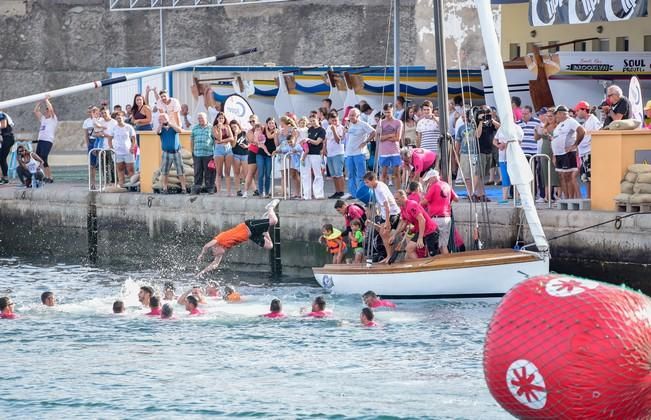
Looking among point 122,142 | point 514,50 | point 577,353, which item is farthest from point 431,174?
point 514,50

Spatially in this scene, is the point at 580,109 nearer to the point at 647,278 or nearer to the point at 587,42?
the point at 647,278

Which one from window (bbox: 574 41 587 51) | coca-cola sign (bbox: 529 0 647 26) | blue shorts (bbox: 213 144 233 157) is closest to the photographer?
blue shorts (bbox: 213 144 233 157)

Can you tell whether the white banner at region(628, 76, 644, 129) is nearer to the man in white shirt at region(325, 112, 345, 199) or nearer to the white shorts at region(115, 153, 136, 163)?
the man in white shirt at region(325, 112, 345, 199)

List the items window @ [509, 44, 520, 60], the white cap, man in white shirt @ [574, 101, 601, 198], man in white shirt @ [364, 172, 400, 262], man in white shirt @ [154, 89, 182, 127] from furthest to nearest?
1. window @ [509, 44, 520, 60]
2. man in white shirt @ [154, 89, 182, 127]
3. man in white shirt @ [574, 101, 601, 198]
4. man in white shirt @ [364, 172, 400, 262]
5. the white cap

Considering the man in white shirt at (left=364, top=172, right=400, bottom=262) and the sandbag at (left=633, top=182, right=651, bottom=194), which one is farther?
the man in white shirt at (left=364, top=172, right=400, bottom=262)

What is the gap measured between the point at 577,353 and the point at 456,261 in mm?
9465

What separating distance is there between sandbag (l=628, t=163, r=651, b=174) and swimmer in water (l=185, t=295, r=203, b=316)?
6396 millimetres

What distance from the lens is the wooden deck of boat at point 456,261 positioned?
58.1 ft

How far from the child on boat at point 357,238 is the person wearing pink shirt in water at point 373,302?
4.38ft

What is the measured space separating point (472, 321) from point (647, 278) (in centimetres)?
246

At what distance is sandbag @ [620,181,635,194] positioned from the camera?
A: 18312 millimetres

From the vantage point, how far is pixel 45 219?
27.0 meters

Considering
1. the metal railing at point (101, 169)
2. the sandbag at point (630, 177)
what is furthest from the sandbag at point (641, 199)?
the metal railing at point (101, 169)

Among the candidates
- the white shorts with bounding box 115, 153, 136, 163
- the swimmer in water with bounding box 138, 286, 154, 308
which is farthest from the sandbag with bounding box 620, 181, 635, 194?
the white shorts with bounding box 115, 153, 136, 163
